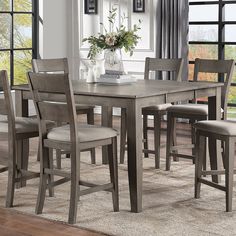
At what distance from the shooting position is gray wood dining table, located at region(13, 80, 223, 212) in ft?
14.3

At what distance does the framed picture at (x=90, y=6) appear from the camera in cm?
875

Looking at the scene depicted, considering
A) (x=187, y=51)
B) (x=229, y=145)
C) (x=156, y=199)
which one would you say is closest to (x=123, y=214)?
(x=156, y=199)

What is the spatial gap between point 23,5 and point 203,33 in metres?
2.34

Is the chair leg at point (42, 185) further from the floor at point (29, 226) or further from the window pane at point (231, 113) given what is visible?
the window pane at point (231, 113)

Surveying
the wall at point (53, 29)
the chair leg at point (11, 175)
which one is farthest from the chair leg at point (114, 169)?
the wall at point (53, 29)

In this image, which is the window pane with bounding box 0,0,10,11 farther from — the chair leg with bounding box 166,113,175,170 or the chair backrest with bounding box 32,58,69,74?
the chair leg with bounding box 166,113,175,170

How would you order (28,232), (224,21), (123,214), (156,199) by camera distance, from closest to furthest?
(28,232) → (123,214) → (156,199) → (224,21)

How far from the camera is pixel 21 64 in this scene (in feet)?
28.3

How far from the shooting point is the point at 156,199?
15.3 feet

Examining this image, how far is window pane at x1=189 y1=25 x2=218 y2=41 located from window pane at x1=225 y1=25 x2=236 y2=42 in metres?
0.16

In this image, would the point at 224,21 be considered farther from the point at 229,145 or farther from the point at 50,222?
the point at 50,222

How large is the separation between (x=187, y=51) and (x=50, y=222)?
4337 mm

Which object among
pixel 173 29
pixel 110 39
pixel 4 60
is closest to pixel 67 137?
pixel 110 39

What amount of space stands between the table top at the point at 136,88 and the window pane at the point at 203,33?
2944 mm
